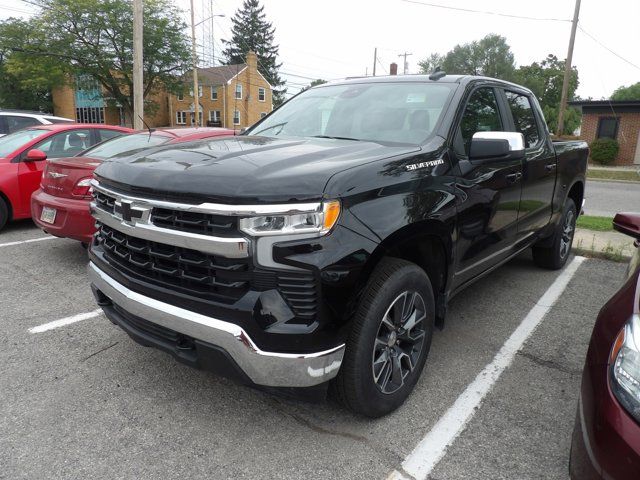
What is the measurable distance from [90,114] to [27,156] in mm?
57030

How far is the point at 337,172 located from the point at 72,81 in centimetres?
4422

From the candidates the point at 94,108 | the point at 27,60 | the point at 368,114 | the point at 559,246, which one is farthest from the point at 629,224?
the point at 94,108

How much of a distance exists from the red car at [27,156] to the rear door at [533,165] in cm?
601

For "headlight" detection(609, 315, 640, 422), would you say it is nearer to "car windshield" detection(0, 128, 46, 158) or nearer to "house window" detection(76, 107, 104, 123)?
"car windshield" detection(0, 128, 46, 158)

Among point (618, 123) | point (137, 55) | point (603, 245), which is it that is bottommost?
point (603, 245)

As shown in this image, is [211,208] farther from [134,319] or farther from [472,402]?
[472,402]

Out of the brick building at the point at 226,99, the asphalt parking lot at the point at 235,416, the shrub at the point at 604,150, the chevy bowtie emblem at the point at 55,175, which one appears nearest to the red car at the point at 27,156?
the chevy bowtie emblem at the point at 55,175

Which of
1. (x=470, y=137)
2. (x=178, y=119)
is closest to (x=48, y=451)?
(x=470, y=137)

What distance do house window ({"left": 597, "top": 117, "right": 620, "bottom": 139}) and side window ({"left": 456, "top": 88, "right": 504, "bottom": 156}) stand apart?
26144 millimetres

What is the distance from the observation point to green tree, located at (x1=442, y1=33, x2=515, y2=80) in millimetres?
67688

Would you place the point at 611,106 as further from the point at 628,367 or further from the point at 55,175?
the point at 628,367

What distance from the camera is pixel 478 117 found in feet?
11.3

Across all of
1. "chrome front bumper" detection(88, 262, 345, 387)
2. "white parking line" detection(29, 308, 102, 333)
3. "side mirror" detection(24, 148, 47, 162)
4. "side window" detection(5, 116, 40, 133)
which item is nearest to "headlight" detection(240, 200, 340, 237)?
"chrome front bumper" detection(88, 262, 345, 387)

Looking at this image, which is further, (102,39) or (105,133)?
(102,39)
